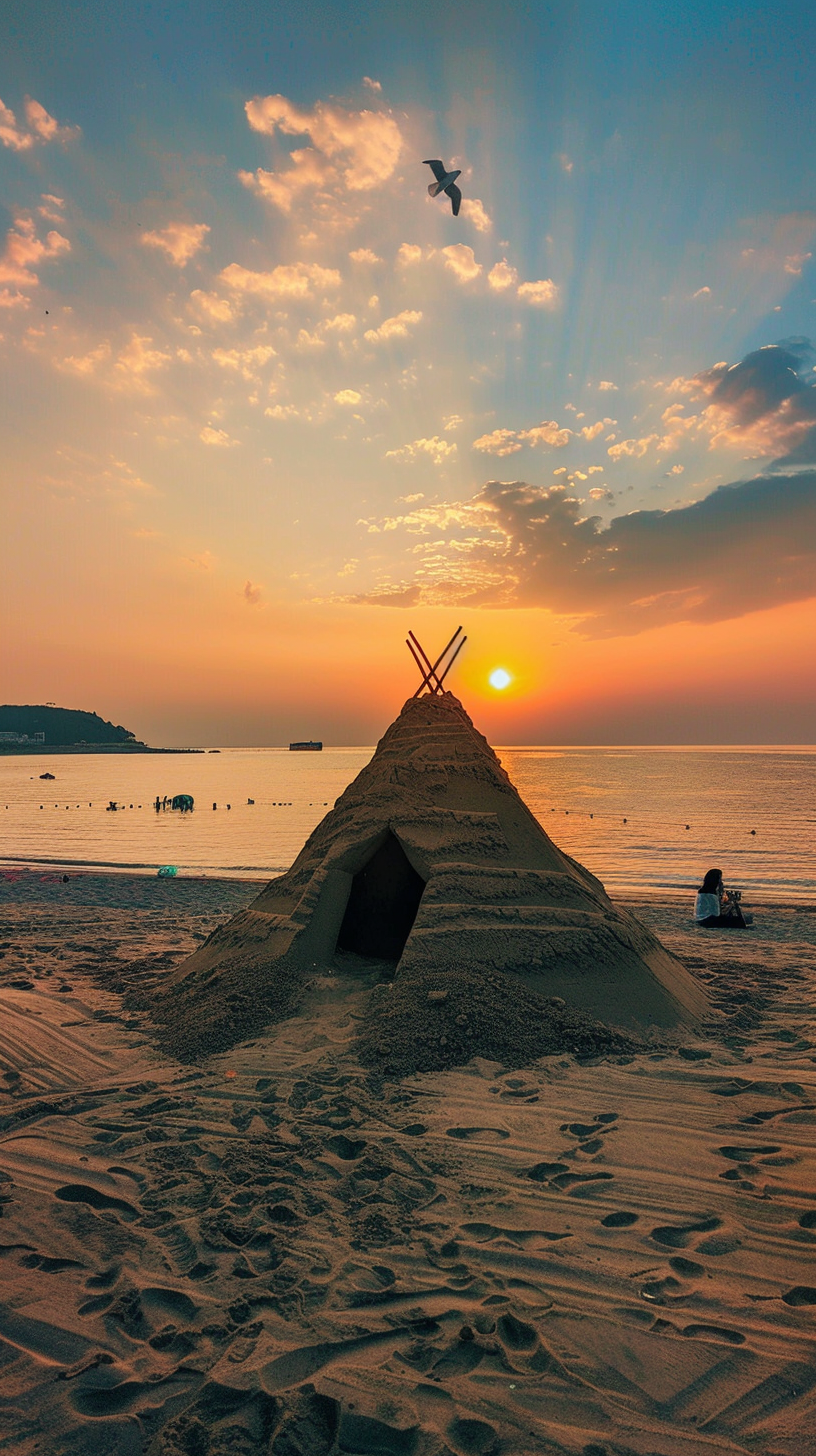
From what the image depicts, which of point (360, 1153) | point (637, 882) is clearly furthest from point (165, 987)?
point (637, 882)

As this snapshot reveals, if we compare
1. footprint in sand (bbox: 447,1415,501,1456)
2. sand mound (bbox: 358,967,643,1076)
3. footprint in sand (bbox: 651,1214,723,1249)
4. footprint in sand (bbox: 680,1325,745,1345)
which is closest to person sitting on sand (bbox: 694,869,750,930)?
sand mound (bbox: 358,967,643,1076)

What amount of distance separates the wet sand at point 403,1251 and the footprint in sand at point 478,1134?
21mm

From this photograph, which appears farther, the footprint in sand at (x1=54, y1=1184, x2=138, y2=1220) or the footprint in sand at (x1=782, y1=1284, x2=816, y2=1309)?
the footprint in sand at (x1=54, y1=1184, x2=138, y2=1220)

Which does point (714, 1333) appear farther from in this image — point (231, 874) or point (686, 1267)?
point (231, 874)

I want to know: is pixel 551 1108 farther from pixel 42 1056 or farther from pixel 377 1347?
pixel 42 1056

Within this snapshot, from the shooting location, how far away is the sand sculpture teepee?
6.75 m

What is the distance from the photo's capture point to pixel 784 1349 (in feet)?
10.1

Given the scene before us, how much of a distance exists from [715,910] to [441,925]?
9014 mm

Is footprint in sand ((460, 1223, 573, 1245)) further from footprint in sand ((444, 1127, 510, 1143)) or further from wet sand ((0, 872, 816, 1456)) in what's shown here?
footprint in sand ((444, 1127, 510, 1143))

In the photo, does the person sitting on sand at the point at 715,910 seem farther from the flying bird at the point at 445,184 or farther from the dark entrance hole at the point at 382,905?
the flying bird at the point at 445,184

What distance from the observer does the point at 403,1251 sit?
3.72 metres

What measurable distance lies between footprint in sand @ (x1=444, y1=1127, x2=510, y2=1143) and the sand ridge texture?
1014 mm

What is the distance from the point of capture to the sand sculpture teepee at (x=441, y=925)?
675 centimetres

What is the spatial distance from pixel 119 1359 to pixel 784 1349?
2.84 m
